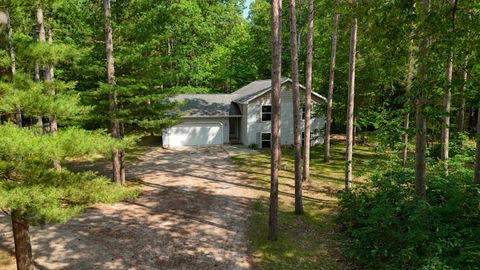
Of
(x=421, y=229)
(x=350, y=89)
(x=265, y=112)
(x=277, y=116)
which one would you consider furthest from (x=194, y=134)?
(x=421, y=229)

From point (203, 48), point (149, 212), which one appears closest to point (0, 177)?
point (149, 212)

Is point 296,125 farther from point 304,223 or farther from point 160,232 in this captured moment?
point 160,232

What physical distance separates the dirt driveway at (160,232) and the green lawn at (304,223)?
63 centimetres

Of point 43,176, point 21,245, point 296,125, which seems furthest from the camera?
point 296,125

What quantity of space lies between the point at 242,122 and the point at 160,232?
17.7m

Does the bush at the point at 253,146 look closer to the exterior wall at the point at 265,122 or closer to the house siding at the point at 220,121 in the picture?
the exterior wall at the point at 265,122

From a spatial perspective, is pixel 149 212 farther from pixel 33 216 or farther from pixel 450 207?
pixel 450 207

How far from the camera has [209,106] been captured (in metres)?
28.7

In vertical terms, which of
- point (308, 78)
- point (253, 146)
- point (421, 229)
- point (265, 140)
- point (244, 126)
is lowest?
point (421, 229)

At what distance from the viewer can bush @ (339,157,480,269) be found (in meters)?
7.08

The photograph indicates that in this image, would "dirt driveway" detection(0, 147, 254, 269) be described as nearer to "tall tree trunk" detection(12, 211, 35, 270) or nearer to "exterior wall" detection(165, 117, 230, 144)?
"tall tree trunk" detection(12, 211, 35, 270)

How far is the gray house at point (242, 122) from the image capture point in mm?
26953

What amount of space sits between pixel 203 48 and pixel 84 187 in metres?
30.9

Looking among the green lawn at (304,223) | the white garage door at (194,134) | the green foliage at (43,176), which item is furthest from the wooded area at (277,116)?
the white garage door at (194,134)
